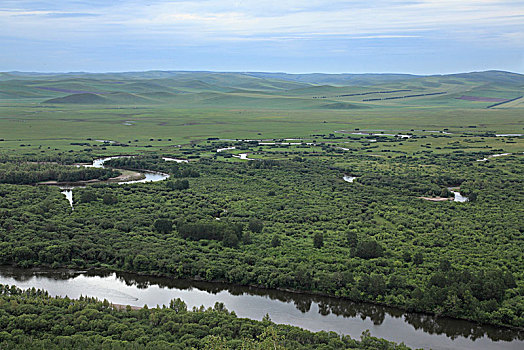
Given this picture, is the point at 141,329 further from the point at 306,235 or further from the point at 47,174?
the point at 47,174

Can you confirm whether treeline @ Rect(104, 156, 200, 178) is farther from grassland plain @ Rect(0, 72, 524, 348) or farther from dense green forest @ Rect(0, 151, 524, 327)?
dense green forest @ Rect(0, 151, 524, 327)

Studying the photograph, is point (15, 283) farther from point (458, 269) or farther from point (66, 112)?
point (66, 112)

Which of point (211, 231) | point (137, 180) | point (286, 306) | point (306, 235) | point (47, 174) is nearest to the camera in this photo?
point (286, 306)

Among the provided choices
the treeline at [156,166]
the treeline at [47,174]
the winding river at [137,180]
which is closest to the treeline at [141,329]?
the winding river at [137,180]

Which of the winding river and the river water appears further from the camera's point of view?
the winding river

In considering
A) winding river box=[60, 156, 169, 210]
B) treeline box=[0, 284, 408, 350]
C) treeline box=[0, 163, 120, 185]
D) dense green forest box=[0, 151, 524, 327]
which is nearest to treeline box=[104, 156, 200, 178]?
winding river box=[60, 156, 169, 210]

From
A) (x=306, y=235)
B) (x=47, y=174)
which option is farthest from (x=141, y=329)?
(x=47, y=174)

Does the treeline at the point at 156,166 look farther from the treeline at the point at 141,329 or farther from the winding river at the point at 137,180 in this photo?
the treeline at the point at 141,329

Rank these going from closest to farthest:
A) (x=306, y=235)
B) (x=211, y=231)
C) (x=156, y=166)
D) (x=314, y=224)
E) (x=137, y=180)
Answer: (x=211, y=231), (x=306, y=235), (x=314, y=224), (x=137, y=180), (x=156, y=166)
